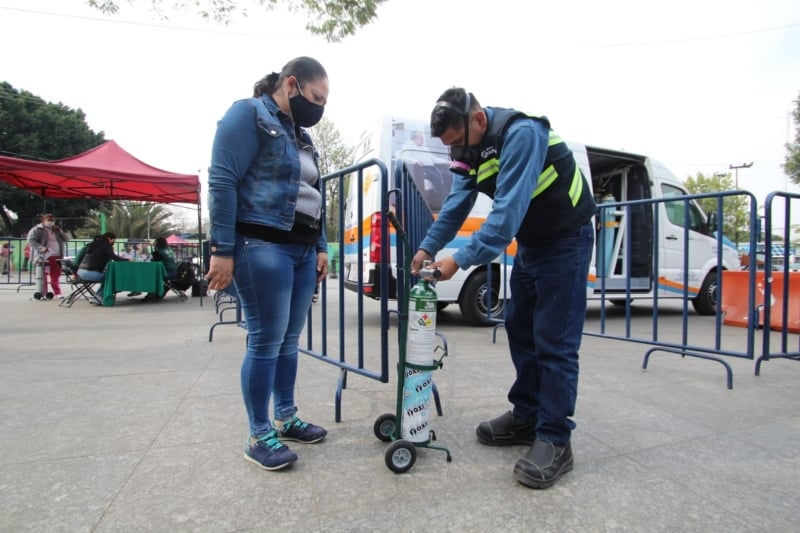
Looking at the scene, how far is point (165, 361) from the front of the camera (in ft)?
12.9

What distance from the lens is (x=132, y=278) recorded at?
8.12 meters

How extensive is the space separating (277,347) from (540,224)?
4.17 ft

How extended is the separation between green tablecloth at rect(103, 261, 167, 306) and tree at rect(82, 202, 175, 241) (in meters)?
23.9

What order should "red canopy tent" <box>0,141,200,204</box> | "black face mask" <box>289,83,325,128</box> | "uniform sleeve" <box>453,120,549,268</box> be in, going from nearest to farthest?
1. "uniform sleeve" <box>453,120,549,268</box>
2. "black face mask" <box>289,83,325,128</box>
3. "red canopy tent" <box>0,141,200,204</box>

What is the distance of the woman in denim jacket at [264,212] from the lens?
1848 millimetres

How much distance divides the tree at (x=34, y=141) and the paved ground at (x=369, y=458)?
106 ft

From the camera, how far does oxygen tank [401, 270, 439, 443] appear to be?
200cm

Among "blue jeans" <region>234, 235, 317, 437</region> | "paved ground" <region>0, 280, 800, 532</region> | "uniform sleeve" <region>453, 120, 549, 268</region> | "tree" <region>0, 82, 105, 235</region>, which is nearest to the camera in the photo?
"paved ground" <region>0, 280, 800, 532</region>

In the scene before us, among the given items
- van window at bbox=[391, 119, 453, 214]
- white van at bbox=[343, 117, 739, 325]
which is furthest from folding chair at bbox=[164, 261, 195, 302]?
van window at bbox=[391, 119, 453, 214]

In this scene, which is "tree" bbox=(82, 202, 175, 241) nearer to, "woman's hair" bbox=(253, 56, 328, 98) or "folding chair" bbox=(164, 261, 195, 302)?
"folding chair" bbox=(164, 261, 195, 302)

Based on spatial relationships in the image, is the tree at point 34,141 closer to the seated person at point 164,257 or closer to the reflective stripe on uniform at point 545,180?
the seated person at point 164,257

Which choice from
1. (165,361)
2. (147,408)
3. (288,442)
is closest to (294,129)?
(288,442)

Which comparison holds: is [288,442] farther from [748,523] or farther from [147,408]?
[748,523]

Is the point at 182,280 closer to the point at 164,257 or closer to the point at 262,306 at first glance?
the point at 164,257
